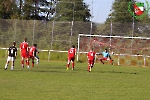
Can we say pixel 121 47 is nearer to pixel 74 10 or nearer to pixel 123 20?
pixel 74 10

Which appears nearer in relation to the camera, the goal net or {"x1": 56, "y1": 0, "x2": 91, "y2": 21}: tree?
the goal net

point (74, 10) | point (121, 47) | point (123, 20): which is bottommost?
point (121, 47)

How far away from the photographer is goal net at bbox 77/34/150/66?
4112 centimetres

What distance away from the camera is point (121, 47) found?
140ft

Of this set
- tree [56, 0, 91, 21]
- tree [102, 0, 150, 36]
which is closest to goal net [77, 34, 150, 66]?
tree [102, 0, 150, 36]

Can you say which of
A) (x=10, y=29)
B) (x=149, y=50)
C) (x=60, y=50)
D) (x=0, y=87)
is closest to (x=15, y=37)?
(x=10, y=29)

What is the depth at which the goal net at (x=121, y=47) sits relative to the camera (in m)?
41.1

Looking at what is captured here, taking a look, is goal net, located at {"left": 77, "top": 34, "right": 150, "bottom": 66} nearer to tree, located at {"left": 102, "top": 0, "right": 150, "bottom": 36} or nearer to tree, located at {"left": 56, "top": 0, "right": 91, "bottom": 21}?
tree, located at {"left": 102, "top": 0, "right": 150, "bottom": 36}

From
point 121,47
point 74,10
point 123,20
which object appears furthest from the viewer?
point 123,20

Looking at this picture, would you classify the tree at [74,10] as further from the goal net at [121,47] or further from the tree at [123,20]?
the goal net at [121,47]

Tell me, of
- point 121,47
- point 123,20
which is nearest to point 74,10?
point 123,20

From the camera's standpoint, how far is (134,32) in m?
42.8

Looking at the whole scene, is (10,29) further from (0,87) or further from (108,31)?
(0,87)

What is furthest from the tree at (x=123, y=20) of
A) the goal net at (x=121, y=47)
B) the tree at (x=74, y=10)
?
the tree at (x=74, y=10)
